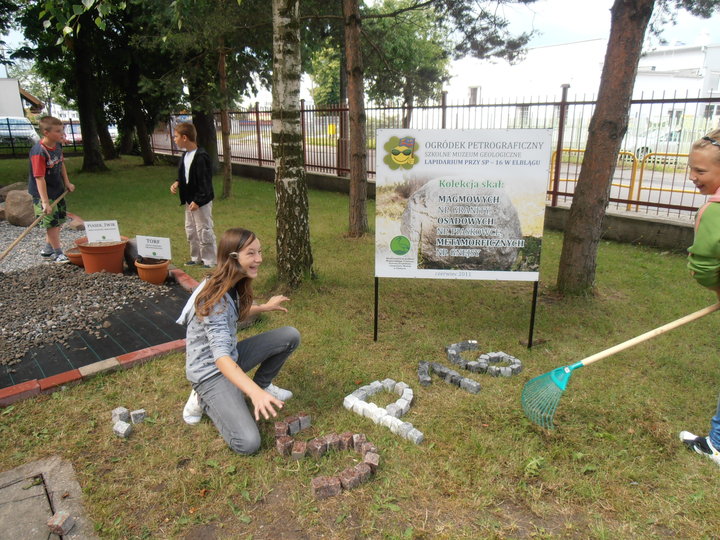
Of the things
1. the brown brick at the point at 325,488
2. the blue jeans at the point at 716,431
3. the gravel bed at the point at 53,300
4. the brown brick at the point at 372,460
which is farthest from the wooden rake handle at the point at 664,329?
the gravel bed at the point at 53,300

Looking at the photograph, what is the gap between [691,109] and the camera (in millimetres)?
7977

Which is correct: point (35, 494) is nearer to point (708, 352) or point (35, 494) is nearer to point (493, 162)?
point (493, 162)

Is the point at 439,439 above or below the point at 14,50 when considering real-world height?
below

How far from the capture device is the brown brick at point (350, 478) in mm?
2826

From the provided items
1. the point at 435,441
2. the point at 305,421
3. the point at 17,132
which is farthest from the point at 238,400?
the point at 17,132

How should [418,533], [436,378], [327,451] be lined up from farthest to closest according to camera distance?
[436,378], [327,451], [418,533]

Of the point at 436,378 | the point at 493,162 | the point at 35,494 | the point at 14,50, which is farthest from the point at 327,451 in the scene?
the point at 14,50

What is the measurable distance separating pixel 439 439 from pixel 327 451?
28.5 inches

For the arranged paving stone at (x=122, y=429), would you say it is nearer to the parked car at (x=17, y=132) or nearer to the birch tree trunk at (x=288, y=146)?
the birch tree trunk at (x=288, y=146)

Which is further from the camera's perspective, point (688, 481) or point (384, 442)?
point (384, 442)

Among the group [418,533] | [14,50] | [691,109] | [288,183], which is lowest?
[418,533]

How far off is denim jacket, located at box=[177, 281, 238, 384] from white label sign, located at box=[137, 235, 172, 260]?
114 inches

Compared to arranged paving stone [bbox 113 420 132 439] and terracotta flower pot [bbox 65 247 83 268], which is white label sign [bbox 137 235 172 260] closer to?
terracotta flower pot [bbox 65 247 83 268]

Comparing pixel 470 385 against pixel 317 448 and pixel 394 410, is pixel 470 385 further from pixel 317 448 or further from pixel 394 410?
pixel 317 448
